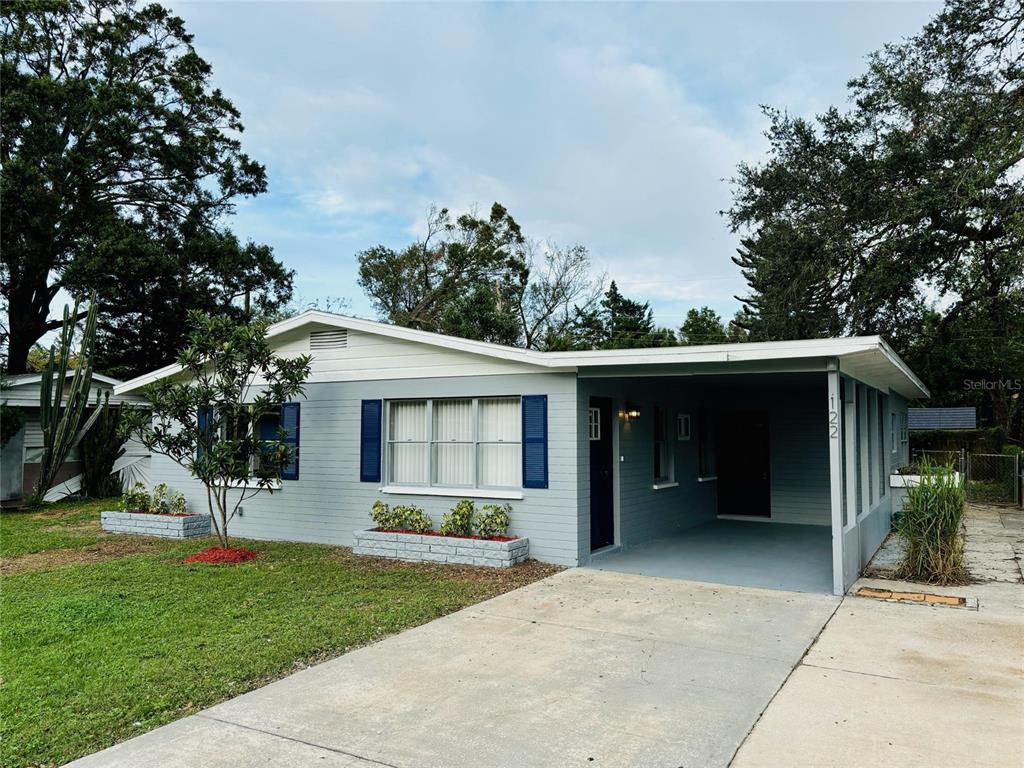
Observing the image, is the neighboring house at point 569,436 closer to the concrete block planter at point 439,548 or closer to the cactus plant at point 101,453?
the concrete block planter at point 439,548

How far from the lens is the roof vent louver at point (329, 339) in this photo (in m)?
9.84

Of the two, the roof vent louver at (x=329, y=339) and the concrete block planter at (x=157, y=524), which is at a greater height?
the roof vent louver at (x=329, y=339)

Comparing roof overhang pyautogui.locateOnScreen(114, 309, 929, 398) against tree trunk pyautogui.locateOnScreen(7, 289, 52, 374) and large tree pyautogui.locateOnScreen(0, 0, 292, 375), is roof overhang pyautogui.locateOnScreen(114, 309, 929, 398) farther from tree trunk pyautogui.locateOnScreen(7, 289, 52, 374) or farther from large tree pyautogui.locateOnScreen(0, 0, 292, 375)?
tree trunk pyautogui.locateOnScreen(7, 289, 52, 374)

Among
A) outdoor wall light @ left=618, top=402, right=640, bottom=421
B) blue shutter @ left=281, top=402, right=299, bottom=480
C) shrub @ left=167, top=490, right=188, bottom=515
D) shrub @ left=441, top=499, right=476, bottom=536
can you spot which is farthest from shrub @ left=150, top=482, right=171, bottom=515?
outdoor wall light @ left=618, top=402, right=640, bottom=421

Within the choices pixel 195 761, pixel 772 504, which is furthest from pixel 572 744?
pixel 772 504

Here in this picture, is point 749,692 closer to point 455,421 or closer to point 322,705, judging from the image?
point 322,705

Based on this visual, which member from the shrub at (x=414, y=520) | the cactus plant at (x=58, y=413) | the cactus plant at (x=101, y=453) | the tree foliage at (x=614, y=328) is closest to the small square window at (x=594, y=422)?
the shrub at (x=414, y=520)

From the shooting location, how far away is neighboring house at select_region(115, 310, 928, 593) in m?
7.41

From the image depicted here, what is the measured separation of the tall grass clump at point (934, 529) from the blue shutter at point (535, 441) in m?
3.92

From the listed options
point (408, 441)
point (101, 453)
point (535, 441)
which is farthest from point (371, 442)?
point (101, 453)

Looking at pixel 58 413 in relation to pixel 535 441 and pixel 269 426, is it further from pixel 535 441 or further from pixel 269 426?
pixel 535 441

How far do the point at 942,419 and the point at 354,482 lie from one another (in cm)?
2072

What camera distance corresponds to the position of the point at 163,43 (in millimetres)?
22141

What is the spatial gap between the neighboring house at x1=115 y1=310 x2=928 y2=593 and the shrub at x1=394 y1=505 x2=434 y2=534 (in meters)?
0.21
